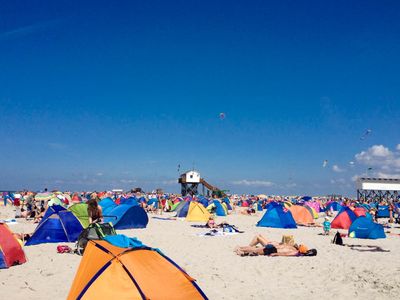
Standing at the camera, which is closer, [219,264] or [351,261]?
[219,264]

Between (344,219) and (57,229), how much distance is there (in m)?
14.7

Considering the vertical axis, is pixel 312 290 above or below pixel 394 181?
below

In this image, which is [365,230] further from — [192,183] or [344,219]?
[192,183]

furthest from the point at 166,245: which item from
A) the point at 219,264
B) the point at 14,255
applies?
the point at 14,255

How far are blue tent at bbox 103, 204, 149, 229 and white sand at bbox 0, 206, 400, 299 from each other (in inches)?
159

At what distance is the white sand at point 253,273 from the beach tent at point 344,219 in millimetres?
7075

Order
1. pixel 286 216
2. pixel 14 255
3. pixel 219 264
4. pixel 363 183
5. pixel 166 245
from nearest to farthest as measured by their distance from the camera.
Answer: pixel 14 255
pixel 219 264
pixel 166 245
pixel 286 216
pixel 363 183

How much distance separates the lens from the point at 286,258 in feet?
34.4

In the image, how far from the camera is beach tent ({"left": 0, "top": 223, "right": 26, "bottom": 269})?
26.9 ft

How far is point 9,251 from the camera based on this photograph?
8.41 meters

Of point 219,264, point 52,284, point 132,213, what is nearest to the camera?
point 52,284

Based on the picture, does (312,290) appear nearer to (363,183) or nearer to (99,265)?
(99,265)

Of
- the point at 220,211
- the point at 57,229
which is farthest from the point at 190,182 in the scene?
the point at 57,229

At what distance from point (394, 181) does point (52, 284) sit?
182ft
